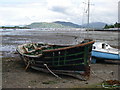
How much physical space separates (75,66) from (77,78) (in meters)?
0.75

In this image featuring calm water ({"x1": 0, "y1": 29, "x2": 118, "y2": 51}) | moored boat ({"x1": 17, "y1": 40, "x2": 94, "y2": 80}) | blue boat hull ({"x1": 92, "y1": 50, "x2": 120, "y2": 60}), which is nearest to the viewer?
moored boat ({"x1": 17, "y1": 40, "x2": 94, "y2": 80})

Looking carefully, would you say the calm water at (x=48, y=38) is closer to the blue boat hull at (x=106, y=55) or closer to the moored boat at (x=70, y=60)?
the blue boat hull at (x=106, y=55)

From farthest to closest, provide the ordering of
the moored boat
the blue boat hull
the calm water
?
1. the calm water
2. the blue boat hull
3. the moored boat

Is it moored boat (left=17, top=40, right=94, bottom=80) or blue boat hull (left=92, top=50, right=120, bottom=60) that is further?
blue boat hull (left=92, top=50, right=120, bottom=60)

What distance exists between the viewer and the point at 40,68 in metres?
11.4

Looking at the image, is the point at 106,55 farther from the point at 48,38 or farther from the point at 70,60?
the point at 48,38

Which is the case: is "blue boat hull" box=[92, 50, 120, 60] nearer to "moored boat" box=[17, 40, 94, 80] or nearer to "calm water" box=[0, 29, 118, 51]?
"calm water" box=[0, 29, 118, 51]

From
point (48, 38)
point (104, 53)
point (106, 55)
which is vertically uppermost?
point (48, 38)

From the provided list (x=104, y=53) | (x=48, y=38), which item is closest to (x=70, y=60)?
(x=104, y=53)

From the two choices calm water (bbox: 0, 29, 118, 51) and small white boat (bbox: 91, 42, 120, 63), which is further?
calm water (bbox: 0, 29, 118, 51)

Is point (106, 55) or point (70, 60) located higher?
point (70, 60)

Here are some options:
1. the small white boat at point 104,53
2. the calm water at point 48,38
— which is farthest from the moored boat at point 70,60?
the calm water at point 48,38

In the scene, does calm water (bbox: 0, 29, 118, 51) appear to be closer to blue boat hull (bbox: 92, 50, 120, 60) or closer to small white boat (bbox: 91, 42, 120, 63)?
small white boat (bbox: 91, 42, 120, 63)

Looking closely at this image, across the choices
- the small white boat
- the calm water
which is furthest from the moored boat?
the calm water
